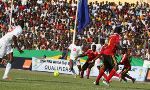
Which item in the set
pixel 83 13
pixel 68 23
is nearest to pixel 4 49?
pixel 83 13

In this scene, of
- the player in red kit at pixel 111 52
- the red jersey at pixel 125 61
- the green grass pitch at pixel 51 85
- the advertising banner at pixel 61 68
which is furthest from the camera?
the advertising banner at pixel 61 68

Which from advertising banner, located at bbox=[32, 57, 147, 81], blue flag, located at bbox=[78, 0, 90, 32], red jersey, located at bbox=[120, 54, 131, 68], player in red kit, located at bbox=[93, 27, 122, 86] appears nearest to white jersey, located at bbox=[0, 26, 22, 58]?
player in red kit, located at bbox=[93, 27, 122, 86]

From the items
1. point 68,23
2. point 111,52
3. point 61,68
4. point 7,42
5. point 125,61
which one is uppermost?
point 7,42

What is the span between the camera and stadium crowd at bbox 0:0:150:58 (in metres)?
41.2

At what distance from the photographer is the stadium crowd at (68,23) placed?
135 feet

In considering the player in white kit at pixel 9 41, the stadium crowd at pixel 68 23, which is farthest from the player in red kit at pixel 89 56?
the player in white kit at pixel 9 41

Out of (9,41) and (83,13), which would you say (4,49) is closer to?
(9,41)

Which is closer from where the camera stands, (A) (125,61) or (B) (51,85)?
(B) (51,85)

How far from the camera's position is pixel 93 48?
1252 inches

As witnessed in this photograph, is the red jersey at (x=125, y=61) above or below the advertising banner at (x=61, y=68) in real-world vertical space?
above

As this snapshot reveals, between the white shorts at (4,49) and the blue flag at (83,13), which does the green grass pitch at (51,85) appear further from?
the blue flag at (83,13)

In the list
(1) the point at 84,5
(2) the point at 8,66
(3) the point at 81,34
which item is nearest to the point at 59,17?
(3) the point at 81,34

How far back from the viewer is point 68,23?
156ft

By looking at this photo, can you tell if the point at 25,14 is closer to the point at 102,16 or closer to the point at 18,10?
the point at 18,10
